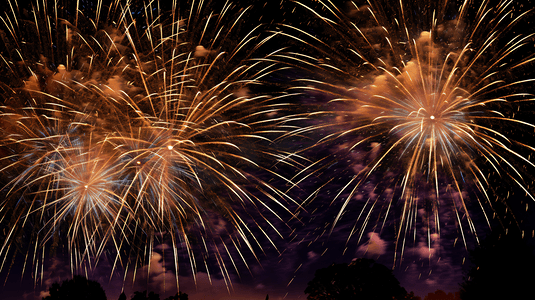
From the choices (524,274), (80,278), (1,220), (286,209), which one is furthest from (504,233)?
(80,278)

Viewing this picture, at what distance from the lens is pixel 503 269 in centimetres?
3262

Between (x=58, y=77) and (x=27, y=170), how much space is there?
14.4 ft

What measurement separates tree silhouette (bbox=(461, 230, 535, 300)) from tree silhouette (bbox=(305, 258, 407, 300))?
10654mm

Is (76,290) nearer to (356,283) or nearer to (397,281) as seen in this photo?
(356,283)

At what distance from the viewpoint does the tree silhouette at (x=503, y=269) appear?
107 feet

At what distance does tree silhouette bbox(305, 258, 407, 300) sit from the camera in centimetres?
4434

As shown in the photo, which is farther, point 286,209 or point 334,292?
point 334,292

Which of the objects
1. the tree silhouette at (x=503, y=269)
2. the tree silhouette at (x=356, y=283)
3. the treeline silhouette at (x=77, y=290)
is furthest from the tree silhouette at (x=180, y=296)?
the tree silhouette at (x=503, y=269)

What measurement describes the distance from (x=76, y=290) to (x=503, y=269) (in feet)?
144

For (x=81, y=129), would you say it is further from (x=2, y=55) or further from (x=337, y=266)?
(x=337, y=266)

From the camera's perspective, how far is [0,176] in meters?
17.4

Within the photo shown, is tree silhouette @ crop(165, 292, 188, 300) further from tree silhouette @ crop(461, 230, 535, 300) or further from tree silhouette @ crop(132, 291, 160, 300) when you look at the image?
tree silhouette @ crop(461, 230, 535, 300)

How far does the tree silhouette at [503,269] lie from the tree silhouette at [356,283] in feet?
35.0

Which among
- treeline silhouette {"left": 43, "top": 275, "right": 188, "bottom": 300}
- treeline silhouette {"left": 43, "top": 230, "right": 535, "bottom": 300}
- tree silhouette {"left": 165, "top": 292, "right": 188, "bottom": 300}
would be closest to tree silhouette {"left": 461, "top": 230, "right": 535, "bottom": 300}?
treeline silhouette {"left": 43, "top": 230, "right": 535, "bottom": 300}
